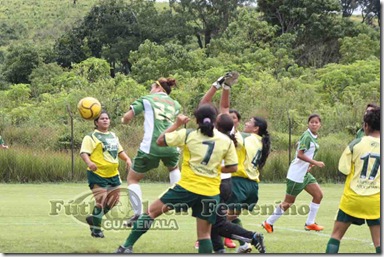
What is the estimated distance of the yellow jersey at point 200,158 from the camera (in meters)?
7.20

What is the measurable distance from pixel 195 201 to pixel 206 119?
785 millimetres

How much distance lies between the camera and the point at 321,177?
21.2 meters

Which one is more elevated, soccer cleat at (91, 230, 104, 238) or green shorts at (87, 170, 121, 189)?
green shorts at (87, 170, 121, 189)

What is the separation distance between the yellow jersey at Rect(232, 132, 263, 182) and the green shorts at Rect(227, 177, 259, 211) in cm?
6

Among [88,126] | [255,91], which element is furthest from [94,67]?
[88,126]

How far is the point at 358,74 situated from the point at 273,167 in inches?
681

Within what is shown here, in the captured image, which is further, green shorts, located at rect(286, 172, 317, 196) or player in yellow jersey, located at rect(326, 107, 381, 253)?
green shorts, located at rect(286, 172, 317, 196)

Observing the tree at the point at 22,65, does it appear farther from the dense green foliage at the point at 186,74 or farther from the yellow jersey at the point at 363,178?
the yellow jersey at the point at 363,178

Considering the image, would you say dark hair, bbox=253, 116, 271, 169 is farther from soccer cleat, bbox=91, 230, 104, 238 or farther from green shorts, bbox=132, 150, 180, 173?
soccer cleat, bbox=91, 230, 104, 238

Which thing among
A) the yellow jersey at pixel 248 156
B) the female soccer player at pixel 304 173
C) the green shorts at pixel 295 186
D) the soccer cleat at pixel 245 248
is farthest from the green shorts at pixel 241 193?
the green shorts at pixel 295 186

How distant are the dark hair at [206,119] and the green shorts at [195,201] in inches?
23.1

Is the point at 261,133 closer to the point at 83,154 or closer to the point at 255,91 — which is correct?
the point at 83,154

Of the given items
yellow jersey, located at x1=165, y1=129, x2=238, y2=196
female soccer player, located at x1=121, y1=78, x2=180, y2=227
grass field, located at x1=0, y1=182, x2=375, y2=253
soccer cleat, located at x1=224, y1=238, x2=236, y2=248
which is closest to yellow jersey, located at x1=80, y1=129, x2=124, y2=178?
female soccer player, located at x1=121, y1=78, x2=180, y2=227

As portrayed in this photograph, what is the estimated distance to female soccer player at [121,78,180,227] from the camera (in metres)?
9.07
